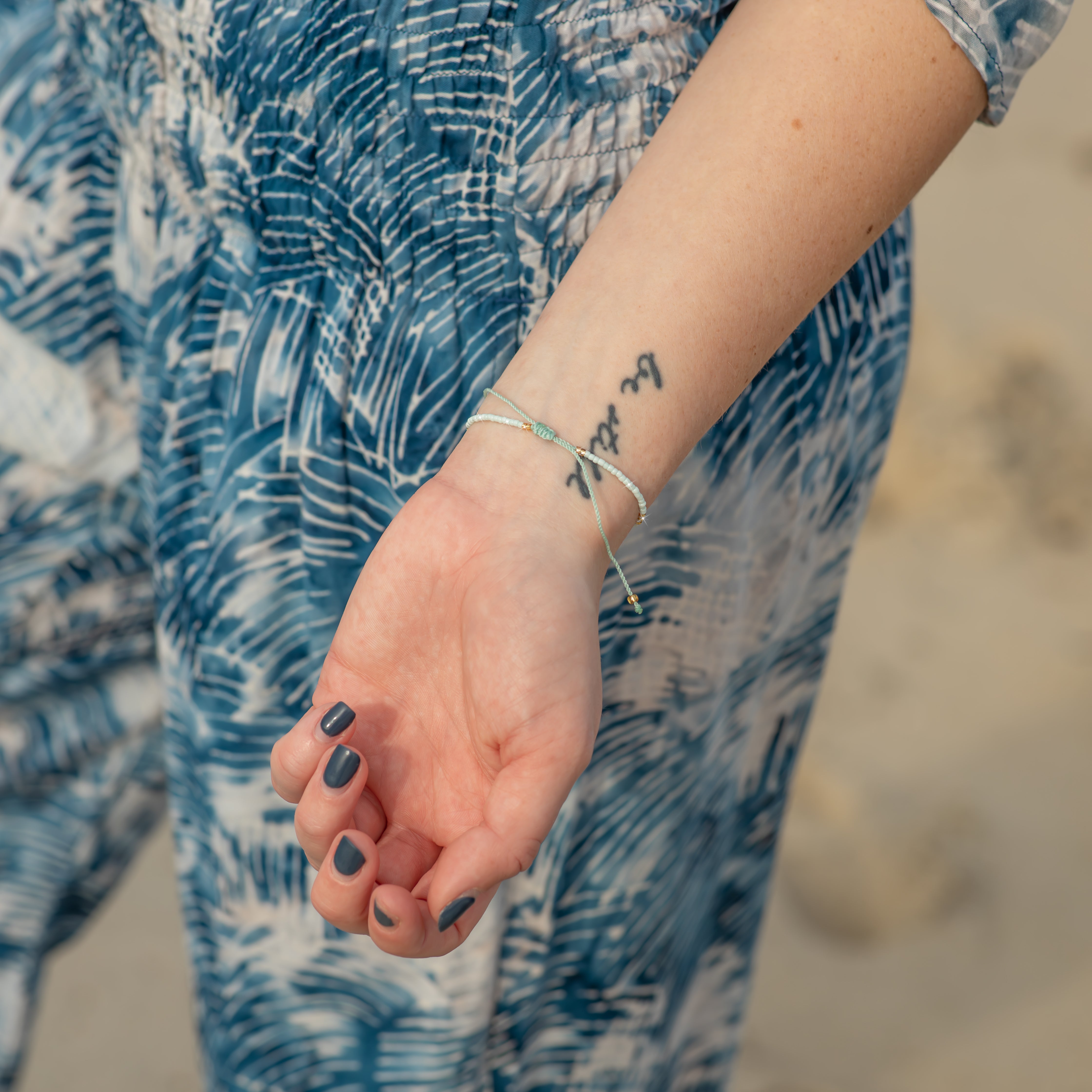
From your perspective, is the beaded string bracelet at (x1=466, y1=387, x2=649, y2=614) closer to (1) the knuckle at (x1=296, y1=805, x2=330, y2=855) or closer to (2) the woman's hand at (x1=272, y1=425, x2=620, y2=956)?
(2) the woman's hand at (x1=272, y1=425, x2=620, y2=956)

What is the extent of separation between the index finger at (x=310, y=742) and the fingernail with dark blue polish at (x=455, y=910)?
4.8 inches

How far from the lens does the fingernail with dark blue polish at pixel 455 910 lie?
2.34 feet

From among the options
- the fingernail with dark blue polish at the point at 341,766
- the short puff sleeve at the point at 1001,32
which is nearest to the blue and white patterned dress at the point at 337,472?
the short puff sleeve at the point at 1001,32

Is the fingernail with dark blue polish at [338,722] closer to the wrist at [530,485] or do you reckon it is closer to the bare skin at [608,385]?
the bare skin at [608,385]

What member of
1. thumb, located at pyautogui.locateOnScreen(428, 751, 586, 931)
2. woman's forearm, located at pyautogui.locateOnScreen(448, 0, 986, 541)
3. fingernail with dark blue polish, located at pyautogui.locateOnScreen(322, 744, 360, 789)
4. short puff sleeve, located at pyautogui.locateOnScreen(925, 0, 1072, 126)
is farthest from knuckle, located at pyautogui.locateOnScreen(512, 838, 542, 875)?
short puff sleeve, located at pyautogui.locateOnScreen(925, 0, 1072, 126)

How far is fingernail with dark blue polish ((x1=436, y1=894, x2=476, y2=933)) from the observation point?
713 mm

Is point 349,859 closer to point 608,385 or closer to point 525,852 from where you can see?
point 525,852

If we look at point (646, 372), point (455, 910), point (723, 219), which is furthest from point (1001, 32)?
point (455, 910)

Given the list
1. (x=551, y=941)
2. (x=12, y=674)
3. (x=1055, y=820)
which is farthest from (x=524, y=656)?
(x=1055, y=820)

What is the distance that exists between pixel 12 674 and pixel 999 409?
2.62 m

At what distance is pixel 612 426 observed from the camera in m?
0.76

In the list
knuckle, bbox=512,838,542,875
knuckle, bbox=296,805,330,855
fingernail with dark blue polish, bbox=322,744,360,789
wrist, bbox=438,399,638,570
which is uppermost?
wrist, bbox=438,399,638,570

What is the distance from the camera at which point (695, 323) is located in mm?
755

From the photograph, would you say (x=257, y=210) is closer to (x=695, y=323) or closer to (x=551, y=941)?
(x=695, y=323)
